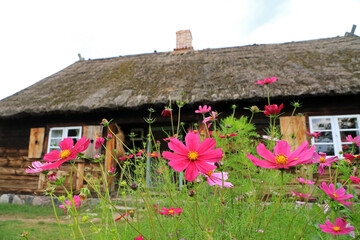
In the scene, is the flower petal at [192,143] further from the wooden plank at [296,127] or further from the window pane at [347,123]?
the window pane at [347,123]

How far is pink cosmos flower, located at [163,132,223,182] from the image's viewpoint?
22.9 inches

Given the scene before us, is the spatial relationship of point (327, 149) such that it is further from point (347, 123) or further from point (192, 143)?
point (192, 143)

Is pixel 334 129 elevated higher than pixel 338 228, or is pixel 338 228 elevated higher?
pixel 334 129

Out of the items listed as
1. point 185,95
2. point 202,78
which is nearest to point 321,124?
point 202,78

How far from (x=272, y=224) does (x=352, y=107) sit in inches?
185

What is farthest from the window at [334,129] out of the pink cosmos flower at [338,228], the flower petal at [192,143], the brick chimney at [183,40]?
the brick chimney at [183,40]

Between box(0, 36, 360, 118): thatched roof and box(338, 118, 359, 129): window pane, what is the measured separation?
714mm

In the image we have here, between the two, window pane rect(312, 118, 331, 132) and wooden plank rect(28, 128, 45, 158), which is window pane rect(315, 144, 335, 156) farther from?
wooden plank rect(28, 128, 45, 158)

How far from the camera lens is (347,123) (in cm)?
467

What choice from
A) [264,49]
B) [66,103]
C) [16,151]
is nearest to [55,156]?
[66,103]

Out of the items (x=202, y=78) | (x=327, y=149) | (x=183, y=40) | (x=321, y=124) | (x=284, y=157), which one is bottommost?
(x=284, y=157)

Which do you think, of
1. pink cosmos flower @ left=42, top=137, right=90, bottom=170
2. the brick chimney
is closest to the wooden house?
the brick chimney

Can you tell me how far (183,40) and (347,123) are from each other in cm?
605

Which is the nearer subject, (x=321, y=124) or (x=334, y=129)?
(x=334, y=129)
